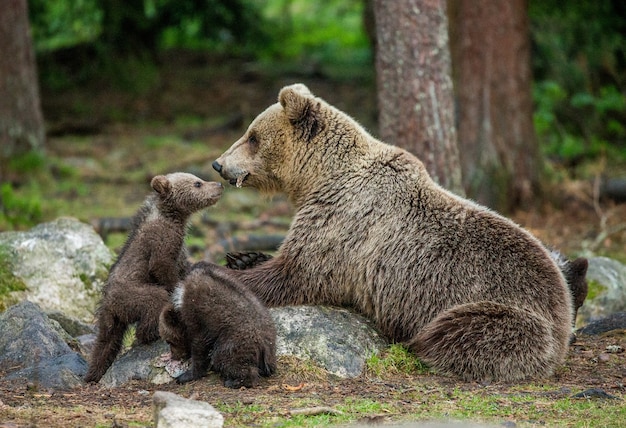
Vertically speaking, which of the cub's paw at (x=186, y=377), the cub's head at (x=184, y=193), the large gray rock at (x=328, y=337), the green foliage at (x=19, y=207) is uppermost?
the cub's head at (x=184, y=193)

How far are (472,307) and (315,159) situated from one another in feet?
6.44

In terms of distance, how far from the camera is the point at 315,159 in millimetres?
8125

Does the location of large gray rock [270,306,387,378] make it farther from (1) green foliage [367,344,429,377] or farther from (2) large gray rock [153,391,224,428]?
(2) large gray rock [153,391,224,428]

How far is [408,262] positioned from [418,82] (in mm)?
3557

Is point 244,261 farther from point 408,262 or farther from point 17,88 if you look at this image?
point 17,88

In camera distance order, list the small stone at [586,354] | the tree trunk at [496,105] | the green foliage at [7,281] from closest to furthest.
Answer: the small stone at [586,354]
the green foliage at [7,281]
the tree trunk at [496,105]

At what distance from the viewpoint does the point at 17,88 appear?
55.5 ft

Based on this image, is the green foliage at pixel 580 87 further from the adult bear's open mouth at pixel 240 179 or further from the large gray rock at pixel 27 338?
the large gray rock at pixel 27 338

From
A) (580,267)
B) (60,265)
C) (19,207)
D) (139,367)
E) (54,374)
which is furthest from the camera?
(19,207)

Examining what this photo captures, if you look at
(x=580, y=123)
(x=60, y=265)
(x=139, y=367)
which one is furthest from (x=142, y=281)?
(x=580, y=123)

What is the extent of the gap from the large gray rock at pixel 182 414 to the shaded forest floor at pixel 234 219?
1.15 ft

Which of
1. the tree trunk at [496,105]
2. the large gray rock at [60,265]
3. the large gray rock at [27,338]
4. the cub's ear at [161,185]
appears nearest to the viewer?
the large gray rock at [27,338]

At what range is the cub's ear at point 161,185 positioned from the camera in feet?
25.5

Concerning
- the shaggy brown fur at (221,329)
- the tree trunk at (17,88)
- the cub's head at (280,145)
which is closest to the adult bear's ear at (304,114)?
the cub's head at (280,145)
